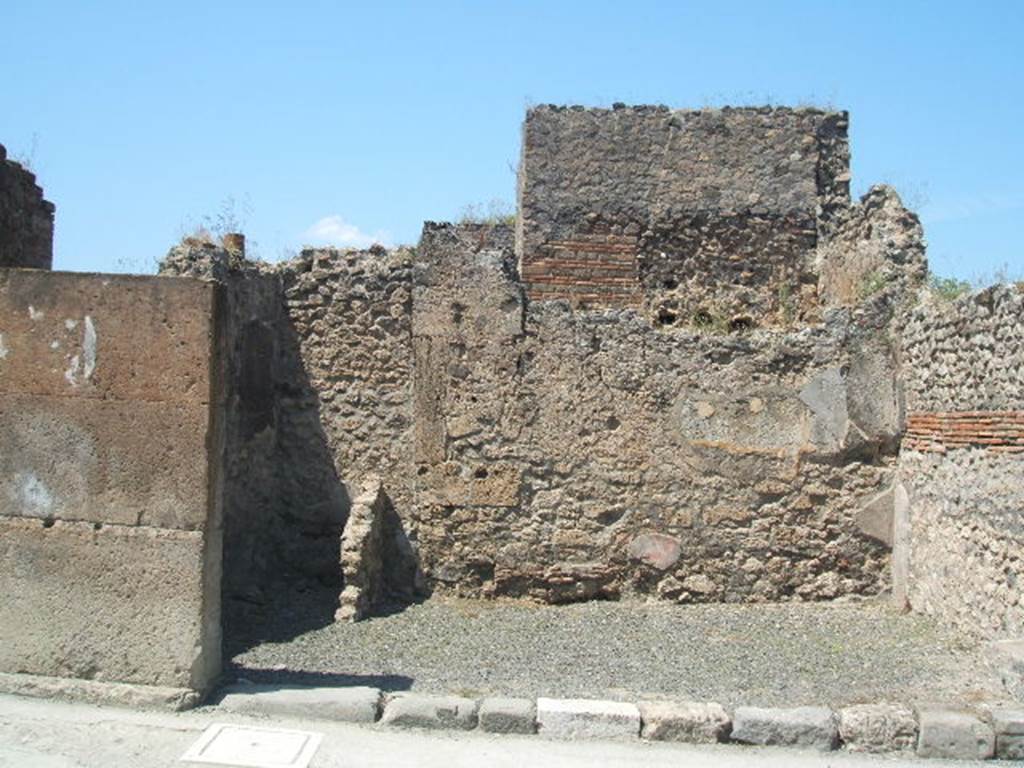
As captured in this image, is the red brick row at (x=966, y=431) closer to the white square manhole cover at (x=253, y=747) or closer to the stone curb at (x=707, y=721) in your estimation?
the stone curb at (x=707, y=721)

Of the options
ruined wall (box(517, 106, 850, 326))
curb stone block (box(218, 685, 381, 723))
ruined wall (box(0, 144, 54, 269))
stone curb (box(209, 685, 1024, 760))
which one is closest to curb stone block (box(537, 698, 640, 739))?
stone curb (box(209, 685, 1024, 760))

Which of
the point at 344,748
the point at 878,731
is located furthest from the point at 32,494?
the point at 878,731

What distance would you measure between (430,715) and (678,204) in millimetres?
7831

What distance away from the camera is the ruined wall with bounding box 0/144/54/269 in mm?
8227

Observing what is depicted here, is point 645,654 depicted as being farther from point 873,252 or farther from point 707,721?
point 873,252

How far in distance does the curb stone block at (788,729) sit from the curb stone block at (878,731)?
0.20 ft

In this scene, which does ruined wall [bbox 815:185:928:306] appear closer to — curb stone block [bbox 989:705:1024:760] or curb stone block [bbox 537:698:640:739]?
curb stone block [bbox 989:705:1024:760]

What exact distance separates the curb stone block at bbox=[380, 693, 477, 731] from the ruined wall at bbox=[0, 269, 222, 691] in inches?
38.5

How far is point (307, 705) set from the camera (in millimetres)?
5324

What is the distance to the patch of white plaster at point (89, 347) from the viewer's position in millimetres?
5371

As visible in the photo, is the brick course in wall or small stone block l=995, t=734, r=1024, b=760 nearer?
small stone block l=995, t=734, r=1024, b=760

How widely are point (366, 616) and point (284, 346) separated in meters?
2.42

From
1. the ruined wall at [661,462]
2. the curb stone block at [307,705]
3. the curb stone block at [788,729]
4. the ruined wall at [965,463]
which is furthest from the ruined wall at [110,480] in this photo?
the ruined wall at [965,463]

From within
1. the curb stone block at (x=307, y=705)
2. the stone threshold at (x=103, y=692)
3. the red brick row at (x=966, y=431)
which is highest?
the red brick row at (x=966, y=431)
